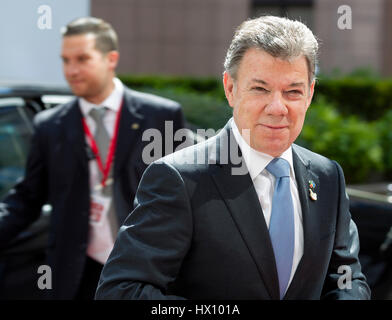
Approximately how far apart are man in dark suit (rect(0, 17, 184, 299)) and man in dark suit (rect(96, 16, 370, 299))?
3.31ft

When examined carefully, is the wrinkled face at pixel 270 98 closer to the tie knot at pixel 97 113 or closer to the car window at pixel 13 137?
the tie knot at pixel 97 113

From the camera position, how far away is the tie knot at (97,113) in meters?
2.85

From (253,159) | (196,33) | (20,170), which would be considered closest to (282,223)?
(253,159)

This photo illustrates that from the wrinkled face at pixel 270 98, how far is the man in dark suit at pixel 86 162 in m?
1.06

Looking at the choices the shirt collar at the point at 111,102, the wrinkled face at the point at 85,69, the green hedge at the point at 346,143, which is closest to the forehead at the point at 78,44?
the wrinkled face at the point at 85,69

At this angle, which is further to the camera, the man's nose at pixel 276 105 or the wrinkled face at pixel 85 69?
the wrinkled face at pixel 85 69

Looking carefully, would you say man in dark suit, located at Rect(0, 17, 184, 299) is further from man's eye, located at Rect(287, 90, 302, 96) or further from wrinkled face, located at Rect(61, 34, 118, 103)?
man's eye, located at Rect(287, 90, 302, 96)

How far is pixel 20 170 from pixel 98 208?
120 cm

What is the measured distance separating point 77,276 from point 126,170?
50cm

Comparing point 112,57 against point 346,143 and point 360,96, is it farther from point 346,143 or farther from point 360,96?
point 360,96

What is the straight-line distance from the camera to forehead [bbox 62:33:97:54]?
113 inches

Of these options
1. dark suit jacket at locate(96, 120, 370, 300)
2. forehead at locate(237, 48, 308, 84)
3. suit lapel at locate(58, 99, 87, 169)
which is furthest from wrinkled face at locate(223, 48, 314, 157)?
suit lapel at locate(58, 99, 87, 169)

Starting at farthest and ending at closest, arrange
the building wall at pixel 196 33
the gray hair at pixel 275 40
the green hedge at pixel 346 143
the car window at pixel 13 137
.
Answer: the building wall at pixel 196 33
the green hedge at pixel 346 143
the car window at pixel 13 137
the gray hair at pixel 275 40
